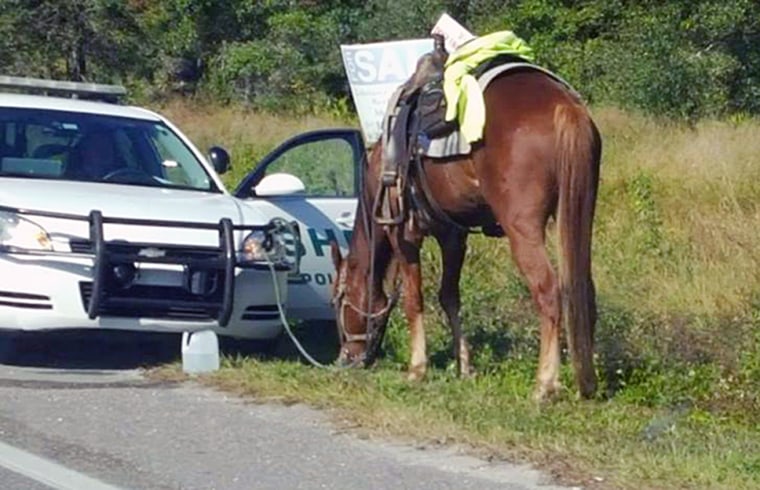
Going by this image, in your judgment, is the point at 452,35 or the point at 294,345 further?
the point at 294,345

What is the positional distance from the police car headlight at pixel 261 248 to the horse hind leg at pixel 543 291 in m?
2.06

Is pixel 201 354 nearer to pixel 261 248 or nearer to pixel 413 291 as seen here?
pixel 261 248

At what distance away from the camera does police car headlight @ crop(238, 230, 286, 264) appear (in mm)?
10789

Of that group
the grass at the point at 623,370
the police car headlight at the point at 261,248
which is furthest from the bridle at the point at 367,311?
the police car headlight at the point at 261,248

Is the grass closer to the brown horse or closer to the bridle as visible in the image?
the bridle

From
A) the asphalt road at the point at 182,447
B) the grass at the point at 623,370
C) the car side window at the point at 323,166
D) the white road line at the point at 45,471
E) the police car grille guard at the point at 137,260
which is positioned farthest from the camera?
the car side window at the point at 323,166

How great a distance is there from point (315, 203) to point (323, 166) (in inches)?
29.9

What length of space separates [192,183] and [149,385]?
2208 mm

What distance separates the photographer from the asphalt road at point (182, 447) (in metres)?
7.68

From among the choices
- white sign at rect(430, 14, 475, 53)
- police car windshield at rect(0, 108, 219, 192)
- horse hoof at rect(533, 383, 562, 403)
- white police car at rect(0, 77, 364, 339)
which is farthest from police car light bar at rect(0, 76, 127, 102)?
horse hoof at rect(533, 383, 562, 403)

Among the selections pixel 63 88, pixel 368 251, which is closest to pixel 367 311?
pixel 368 251

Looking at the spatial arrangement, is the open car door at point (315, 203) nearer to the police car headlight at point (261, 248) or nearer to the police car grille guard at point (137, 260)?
the police car headlight at point (261, 248)

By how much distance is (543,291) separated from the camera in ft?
30.6

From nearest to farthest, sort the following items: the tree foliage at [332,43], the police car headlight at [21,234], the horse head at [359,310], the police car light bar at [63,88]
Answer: the police car headlight at [21,234], the horse head at [359,310], the police car light bar at [63,88], the tree foliage at [332,43]
